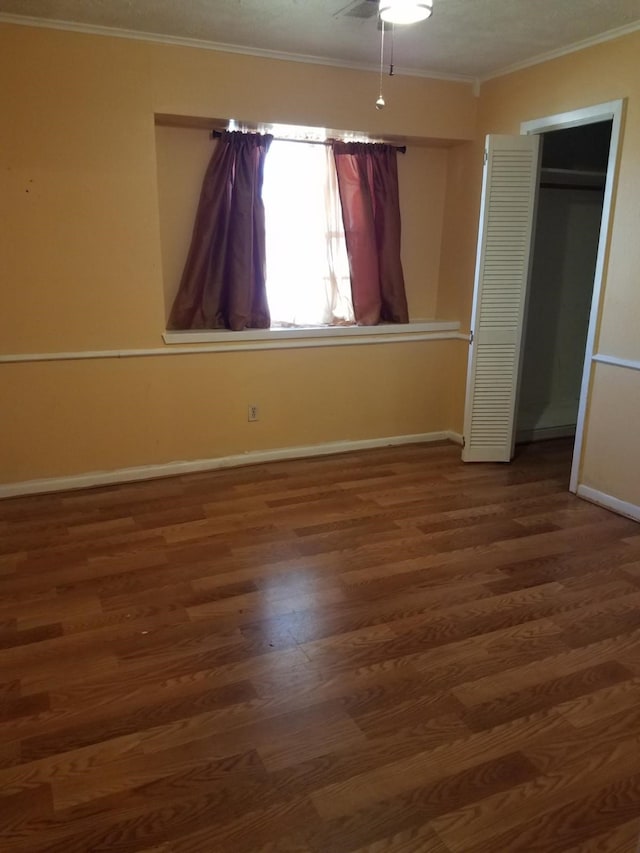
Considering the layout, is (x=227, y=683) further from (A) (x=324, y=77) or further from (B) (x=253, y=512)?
(A) (x=324, y=77)

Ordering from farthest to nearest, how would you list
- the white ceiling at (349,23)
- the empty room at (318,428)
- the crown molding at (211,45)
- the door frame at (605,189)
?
1. the door frame at (605,189)
2. the crown molding at (211,45)
3. the white ceiling at (349,23)
4. the empty room at (318,428)

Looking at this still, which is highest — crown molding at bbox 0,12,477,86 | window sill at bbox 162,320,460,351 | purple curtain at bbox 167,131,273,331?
crown molding at bbox 0,12,477,86

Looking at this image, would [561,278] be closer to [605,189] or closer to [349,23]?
[605,189]

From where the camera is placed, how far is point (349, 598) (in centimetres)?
266

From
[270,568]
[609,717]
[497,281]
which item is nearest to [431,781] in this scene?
[609,717]

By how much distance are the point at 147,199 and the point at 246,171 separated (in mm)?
688

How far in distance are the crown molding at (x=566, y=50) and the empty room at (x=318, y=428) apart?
0.02 m

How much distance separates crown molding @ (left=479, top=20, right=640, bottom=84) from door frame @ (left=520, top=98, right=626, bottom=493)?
31cm

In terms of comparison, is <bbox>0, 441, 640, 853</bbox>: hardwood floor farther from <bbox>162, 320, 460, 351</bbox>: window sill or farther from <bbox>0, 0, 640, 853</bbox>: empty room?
<bbox>162, 320, 460, 351</bbox>: window sill

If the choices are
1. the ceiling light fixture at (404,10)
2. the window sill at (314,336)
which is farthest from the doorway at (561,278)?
the ceiling light fixture at (404,10)

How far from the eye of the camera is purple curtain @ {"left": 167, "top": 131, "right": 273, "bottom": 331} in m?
3.92

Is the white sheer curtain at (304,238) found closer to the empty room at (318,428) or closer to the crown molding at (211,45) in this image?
the empty room at (318,428)

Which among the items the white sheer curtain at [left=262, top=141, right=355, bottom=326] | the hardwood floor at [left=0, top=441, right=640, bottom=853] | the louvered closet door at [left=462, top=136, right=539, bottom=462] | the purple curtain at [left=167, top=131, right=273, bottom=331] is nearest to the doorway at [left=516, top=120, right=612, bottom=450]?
the louvered closet door at [left=462, top=136, right=539, bottom=462]

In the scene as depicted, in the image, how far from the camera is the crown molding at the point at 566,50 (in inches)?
126
